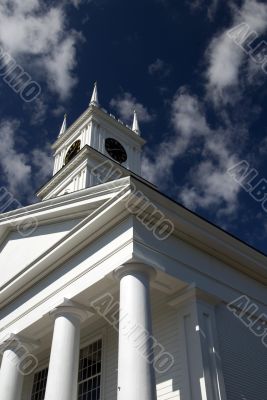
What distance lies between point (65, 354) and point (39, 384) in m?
5.67

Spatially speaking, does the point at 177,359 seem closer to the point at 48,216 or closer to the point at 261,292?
the point at 261,292

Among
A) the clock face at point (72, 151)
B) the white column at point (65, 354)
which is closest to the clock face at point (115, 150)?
the clock face at point (72, 151)

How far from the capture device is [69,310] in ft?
41.0

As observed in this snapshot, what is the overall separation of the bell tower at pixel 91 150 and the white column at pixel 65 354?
16768 millimetres

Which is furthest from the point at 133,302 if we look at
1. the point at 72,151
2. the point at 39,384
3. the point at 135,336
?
the point at 72,151

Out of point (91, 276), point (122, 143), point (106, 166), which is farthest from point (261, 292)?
point (122, 143)

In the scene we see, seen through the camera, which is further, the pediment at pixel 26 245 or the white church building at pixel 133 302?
the pediment at pixel 26 245

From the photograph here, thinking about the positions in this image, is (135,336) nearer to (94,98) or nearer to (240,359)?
(240,359)

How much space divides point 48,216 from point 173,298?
5.15m

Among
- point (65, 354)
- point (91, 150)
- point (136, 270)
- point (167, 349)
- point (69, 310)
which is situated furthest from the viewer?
point (91, 150)

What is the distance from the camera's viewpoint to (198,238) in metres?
12.9

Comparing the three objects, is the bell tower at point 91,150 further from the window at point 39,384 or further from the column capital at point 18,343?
the column capital at point 18,343

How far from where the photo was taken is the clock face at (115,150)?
3303 centimetres

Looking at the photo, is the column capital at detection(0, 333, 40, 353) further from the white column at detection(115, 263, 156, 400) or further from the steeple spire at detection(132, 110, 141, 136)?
the steeple spire at detection(132, 110, 141, 136)
